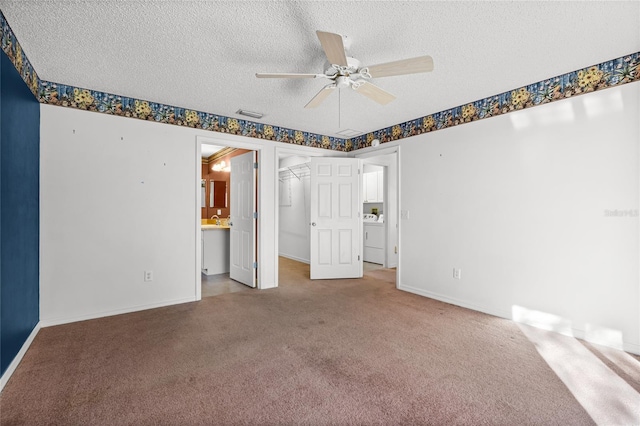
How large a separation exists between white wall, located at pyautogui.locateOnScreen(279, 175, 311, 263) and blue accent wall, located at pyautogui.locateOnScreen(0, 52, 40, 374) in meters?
4.57

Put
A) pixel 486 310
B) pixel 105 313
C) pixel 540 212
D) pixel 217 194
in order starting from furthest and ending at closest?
1. pixel 217 194
2. pixel 486 310
3. pixel 105 313
4. pixel 540 212

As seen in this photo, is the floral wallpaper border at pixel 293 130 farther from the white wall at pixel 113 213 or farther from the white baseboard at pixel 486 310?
the white baseboard at pixel 486 310

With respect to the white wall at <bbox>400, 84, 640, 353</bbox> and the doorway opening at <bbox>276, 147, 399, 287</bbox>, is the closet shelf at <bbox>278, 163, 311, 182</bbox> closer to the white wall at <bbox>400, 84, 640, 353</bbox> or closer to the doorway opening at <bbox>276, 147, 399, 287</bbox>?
the doorway opening at <bbox>276, 147, 399, 287</bbox>

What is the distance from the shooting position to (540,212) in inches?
122

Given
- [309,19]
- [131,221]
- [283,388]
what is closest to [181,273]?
[131,221]

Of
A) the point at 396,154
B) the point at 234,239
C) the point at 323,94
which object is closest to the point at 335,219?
the point at 396,154

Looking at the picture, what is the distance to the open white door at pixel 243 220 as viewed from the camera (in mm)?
4617

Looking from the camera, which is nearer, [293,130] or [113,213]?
[113,213]

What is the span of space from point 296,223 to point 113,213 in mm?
4191

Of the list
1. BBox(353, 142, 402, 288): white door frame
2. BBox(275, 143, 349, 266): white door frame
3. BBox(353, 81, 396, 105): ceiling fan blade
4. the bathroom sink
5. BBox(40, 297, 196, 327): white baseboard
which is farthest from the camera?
the bathroom sink

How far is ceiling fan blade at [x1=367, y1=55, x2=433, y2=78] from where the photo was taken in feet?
6.87

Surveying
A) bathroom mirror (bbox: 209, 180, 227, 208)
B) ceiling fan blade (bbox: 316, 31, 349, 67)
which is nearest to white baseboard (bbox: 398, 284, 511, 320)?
ceiling fan blade (bbox: 316, 31, 349, 67)

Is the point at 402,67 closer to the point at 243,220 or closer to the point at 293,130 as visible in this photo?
the point at 293,130

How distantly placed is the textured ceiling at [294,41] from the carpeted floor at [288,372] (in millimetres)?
2440
